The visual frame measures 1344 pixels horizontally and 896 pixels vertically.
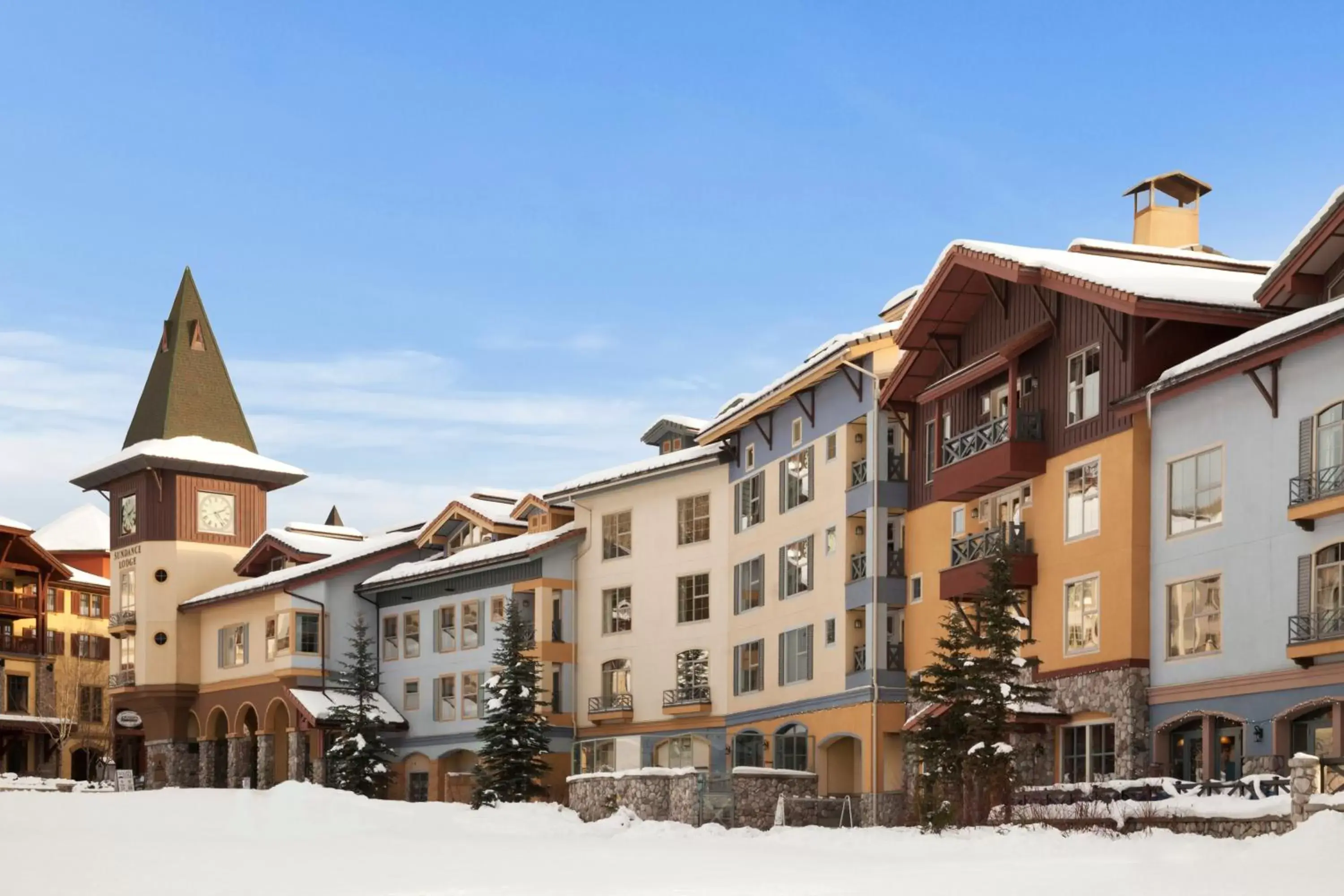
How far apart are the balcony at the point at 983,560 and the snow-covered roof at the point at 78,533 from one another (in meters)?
67.1

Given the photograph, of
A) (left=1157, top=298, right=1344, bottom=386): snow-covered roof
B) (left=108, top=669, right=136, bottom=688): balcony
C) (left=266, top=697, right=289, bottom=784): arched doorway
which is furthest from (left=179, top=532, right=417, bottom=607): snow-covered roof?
(left=1157, top=298, right=1344, bottom=386): snow-covered roof

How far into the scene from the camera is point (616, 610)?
59219 mm

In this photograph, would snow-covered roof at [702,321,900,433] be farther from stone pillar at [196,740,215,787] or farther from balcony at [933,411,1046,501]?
stone pillar at [196,740,215,787]

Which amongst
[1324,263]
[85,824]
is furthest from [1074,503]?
[85,824]

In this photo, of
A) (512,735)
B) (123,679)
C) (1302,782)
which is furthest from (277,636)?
(1302,782)

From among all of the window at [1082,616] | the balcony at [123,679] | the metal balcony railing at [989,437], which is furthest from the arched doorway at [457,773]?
the window at [1082,616]

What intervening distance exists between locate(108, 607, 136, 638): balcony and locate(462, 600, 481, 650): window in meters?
18.6

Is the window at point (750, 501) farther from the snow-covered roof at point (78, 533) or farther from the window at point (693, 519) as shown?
the snow-covered roof at point (78, 533)

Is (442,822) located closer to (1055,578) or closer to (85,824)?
(85,824)

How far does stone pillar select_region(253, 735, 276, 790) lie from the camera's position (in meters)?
67.4

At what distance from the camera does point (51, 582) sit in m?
89.6

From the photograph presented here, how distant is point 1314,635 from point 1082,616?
7.49 metres

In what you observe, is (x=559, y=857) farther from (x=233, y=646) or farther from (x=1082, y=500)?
(x=233, y=646)

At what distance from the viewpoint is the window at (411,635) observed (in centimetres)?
6588
